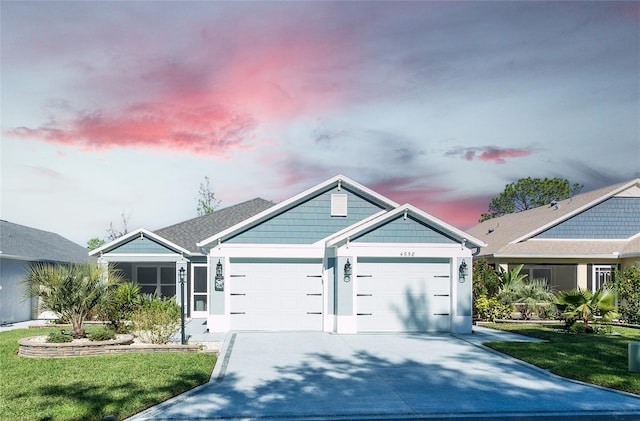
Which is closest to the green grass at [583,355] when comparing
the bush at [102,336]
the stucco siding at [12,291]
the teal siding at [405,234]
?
the teal siding at [405,234]

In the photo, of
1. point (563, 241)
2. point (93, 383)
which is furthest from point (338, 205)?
point (563, 241)

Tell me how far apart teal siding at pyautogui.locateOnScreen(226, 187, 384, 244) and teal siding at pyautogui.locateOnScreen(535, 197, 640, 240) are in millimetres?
9776

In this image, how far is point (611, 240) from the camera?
24312 mm

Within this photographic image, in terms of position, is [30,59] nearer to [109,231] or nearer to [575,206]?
[575,206]

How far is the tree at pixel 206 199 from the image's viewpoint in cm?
5081

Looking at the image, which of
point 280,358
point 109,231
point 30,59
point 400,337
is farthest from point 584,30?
point 109,231

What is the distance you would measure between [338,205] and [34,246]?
15.4 m

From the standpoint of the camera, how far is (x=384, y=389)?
9844 mm

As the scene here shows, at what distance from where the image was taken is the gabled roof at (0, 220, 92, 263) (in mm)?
21931

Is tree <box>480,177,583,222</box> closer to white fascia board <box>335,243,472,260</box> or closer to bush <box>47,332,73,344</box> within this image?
white fascia board <box>335,243,472,260</box>

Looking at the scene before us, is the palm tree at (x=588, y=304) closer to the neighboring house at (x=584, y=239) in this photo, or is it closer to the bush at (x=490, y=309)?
the bush at (x=490, y=309)

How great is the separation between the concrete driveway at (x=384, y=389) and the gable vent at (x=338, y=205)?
6.08 m

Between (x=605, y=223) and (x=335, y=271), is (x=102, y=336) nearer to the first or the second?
(x=335, y=271)

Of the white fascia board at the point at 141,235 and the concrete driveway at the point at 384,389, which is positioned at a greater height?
the white fascia board at the point at 141,235
